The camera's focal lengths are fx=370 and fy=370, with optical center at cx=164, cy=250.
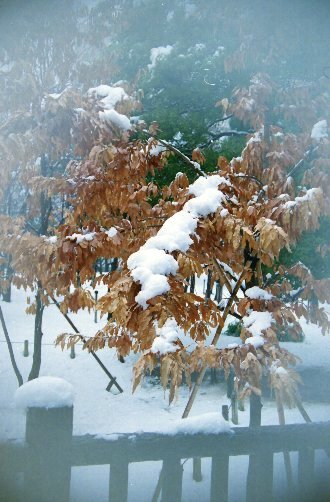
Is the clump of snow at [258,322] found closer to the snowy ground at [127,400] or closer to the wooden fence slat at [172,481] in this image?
the wooden fence slat at [172,481]

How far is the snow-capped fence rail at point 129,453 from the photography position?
1263mm

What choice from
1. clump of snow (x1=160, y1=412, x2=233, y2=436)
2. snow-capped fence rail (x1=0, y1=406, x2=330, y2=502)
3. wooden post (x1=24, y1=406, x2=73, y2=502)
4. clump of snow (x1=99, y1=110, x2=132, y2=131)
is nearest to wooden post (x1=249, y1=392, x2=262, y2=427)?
snow-capped fence rail (x1=0, y1=406, x2=330, y2=502)

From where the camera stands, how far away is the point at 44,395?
1.28 meters

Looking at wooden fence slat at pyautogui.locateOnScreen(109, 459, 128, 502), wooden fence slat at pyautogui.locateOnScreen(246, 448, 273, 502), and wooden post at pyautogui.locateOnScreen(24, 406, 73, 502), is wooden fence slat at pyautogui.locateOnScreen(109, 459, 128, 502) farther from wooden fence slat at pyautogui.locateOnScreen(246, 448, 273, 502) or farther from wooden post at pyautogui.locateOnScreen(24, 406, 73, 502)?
wooden fence slat at pyautogui.locateOnScreen(246, 448, 273, 502)

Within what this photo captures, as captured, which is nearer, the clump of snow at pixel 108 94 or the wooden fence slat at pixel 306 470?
the wooden fence slat at pixel 306 470

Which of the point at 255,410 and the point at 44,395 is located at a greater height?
the point at 44,395

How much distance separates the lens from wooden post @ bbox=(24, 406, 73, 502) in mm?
1257

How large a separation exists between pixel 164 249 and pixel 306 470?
123 cm

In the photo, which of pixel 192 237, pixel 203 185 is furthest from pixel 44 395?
pixel 203 185

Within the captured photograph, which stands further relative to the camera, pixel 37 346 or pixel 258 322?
pixel 37 346

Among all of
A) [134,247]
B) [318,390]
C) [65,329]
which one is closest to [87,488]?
[134,247]

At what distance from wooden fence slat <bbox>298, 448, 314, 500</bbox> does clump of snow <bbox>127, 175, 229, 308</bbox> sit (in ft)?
3.58

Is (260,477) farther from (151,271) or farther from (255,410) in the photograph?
(151,271)

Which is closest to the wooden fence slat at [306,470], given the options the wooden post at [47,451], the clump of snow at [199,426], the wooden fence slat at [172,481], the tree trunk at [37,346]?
the clump of snow at [199,426]
